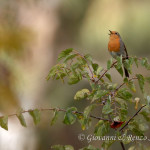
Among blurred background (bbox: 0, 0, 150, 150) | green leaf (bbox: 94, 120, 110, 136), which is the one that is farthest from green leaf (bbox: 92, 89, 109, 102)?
blurred background (bbox: 0, 0, 150, 150)

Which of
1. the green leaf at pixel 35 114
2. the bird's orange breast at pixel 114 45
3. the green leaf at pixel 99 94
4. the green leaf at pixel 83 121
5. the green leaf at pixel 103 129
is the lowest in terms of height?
the green leaf at pixel 103 129

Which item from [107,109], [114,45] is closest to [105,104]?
[107,109]

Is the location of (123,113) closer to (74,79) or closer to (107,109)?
(107,109)

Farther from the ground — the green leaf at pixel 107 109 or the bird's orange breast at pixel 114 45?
the bird's orange breast at pixel 114 45

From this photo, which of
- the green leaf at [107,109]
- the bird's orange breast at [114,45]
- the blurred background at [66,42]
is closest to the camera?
the green leaf at [107,109]

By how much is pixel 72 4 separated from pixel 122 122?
7.07 metres

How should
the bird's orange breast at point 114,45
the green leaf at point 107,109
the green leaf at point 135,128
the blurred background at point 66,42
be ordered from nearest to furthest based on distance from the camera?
the green leaf at point 107,109, the green leaf at point 135,128, the bird's orange breast at point 114,45, the blurred background at point 66,42

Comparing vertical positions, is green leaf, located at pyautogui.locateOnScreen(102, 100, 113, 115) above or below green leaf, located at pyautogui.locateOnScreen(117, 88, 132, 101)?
below

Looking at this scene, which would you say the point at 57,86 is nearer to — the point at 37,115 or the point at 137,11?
the point at 137,11

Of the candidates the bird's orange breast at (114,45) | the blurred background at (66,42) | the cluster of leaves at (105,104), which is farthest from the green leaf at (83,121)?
the blurred background at (66,42)

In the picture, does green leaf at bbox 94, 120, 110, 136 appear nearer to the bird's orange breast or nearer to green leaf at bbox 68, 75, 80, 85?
green leaf at bbox 68, 75, 80, 85

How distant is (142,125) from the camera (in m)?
1.40

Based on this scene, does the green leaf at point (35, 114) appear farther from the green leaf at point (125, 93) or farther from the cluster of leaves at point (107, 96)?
the green leaf at point (125, 93)

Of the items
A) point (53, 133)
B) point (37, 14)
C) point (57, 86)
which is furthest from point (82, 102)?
point (37, 14)
